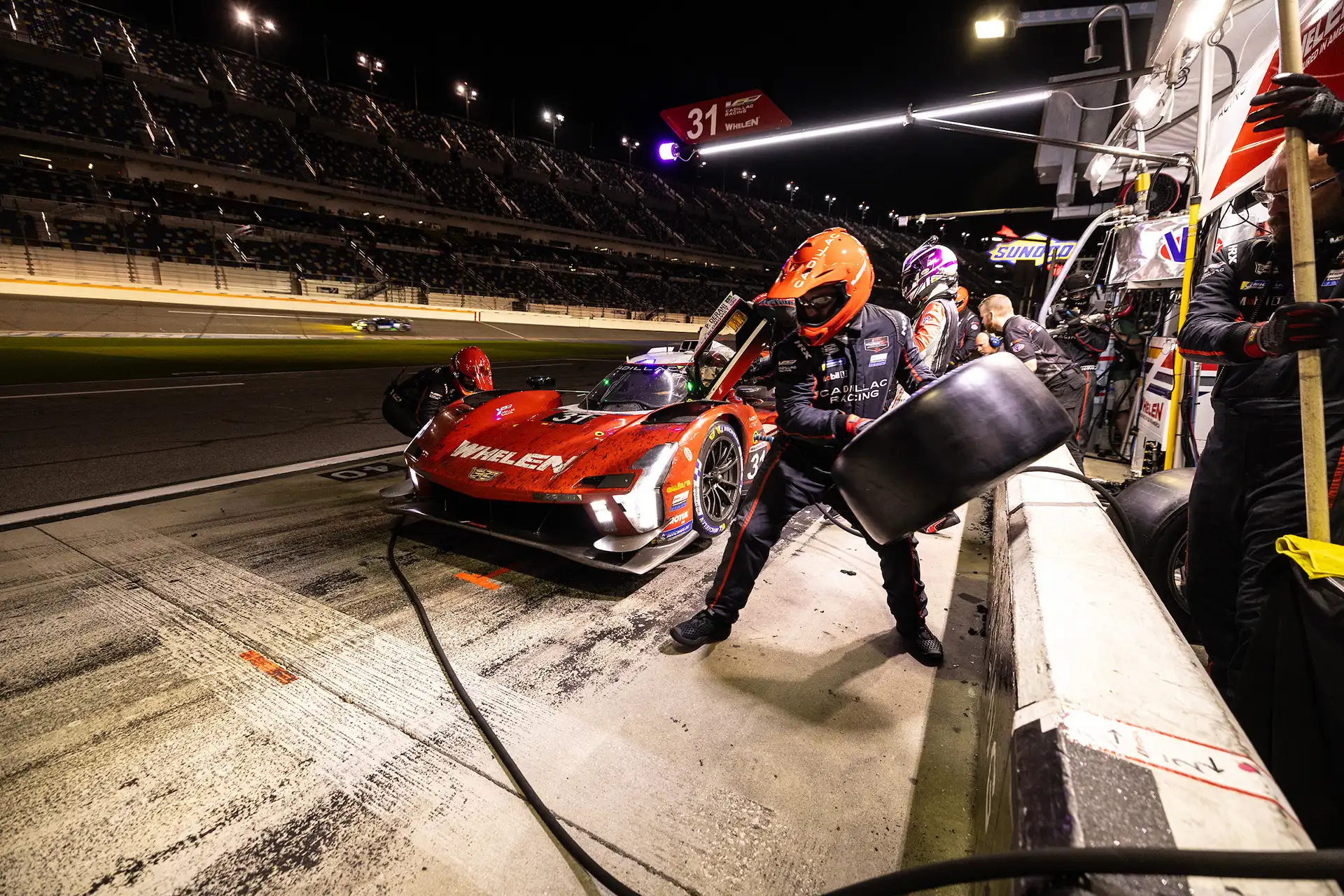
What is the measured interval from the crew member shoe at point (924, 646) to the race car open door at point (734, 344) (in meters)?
1.91

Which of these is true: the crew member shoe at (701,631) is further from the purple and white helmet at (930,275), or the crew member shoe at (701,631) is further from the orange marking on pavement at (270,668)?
the purple and white helmet at (930,275)

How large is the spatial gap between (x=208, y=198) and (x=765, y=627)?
37.5 metres

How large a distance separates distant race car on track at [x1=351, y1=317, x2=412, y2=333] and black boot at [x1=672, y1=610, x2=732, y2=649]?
76.3 ft

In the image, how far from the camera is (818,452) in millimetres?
2633

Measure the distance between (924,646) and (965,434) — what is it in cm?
137

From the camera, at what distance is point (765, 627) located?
9.20 ft

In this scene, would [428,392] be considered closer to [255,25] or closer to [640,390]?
[640,390]

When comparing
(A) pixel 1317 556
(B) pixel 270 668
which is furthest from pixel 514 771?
(A) pixel 1317 556

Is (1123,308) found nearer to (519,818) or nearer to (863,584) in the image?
(863,584)

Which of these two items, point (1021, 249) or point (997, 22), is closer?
point (997, 22)

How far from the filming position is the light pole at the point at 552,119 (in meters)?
44.9

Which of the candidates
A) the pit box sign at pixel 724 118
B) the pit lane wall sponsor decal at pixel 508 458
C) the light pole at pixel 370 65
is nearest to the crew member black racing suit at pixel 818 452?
the pit lane wall sponsor decal at pixel 508 458

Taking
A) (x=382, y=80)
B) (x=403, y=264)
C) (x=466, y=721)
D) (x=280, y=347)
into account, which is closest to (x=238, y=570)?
(x=466, y=721)

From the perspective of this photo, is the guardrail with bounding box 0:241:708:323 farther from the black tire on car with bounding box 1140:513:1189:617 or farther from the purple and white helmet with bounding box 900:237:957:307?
the black tire on car with bounding box 1140:513:1189:617
